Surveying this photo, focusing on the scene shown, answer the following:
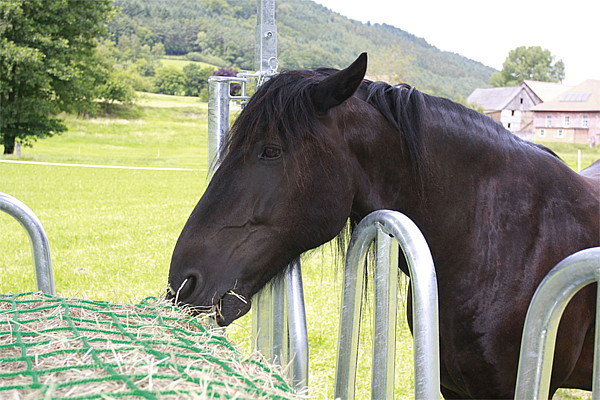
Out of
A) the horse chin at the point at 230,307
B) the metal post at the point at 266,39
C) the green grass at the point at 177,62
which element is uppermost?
the green grass at the point at 177,62

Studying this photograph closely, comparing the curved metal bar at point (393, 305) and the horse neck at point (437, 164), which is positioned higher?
the horse neck at point (437, 164)

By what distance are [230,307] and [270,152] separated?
1.65 feet

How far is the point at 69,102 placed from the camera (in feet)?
101

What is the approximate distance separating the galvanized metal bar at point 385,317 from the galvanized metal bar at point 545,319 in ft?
1.06

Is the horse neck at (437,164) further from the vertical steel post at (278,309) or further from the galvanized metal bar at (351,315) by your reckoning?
the vertical steel post at (278,309)

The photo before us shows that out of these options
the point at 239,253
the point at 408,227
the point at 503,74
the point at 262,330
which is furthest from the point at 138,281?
the point at 503,74

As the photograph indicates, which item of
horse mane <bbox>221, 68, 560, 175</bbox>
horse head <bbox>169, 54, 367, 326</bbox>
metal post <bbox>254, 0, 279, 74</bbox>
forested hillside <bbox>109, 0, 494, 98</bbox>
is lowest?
horse head <bbox>169, 54, 367, 326</bbox>

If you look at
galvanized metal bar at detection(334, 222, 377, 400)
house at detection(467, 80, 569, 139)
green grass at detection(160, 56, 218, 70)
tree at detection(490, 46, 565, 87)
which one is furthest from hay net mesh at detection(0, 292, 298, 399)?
tree at detection(490, 46, 565, 87)

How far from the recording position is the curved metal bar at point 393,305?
1189 mm

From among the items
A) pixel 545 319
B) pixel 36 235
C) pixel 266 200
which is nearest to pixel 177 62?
pixel 36 235

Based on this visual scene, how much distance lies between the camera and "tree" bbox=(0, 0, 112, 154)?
1067 inches

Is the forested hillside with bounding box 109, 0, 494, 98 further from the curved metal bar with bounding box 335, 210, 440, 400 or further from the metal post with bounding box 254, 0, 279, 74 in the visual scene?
the curved metal bar with bounding box 335, 210, 440, 400

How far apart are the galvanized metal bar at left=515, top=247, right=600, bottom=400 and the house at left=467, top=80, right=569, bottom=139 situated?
53694mm

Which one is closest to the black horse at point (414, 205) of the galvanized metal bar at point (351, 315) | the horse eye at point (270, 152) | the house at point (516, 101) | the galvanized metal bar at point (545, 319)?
the horse eye at point (270, 152)
